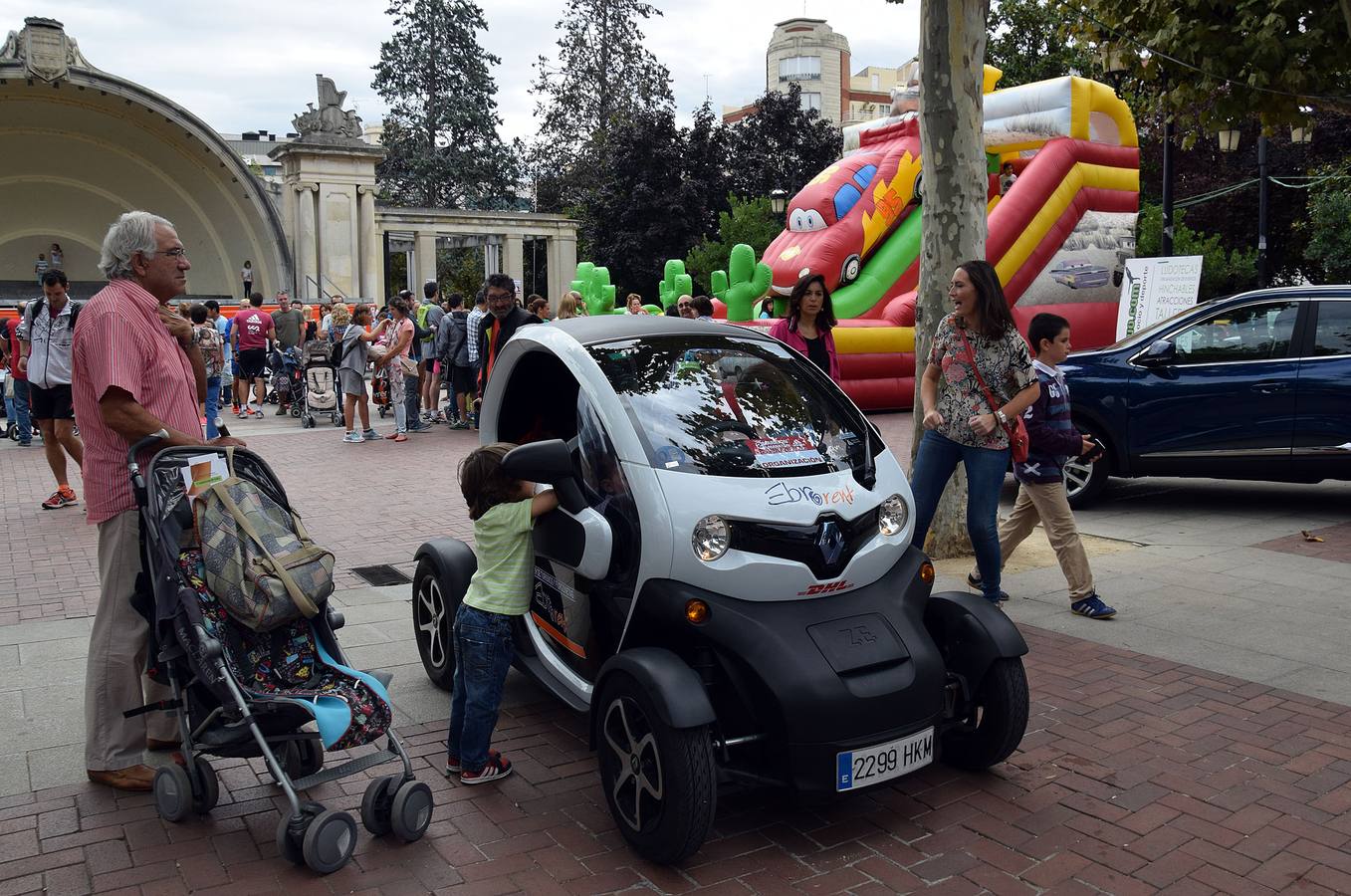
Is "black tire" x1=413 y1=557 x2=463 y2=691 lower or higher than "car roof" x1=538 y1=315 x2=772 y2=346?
lower

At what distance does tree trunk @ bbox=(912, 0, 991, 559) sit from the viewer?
7508 mm

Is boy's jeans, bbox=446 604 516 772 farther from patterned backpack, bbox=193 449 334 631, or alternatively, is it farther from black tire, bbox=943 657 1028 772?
black tire, bbox=943 657 1028 772

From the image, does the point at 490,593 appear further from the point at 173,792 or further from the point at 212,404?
the point at 212,404

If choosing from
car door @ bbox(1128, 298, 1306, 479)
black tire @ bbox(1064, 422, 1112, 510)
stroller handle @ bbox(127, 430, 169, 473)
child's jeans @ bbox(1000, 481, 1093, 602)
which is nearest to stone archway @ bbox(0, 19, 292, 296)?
black tire @ bbox(1064, 422, 1112, 510)

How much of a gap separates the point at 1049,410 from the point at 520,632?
3.32 metres

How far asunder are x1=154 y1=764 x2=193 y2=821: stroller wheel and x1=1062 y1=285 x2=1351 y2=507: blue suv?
779cm

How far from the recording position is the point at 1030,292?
17.9m

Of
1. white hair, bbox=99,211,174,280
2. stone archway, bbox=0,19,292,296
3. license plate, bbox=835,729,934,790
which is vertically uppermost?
stone archway, bbox=0,19,292,296

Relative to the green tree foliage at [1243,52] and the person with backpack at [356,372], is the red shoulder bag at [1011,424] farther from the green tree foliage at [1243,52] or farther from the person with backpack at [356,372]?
the person with backpack at [356,372]

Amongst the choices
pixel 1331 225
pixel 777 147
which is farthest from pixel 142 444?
pixel 777 147

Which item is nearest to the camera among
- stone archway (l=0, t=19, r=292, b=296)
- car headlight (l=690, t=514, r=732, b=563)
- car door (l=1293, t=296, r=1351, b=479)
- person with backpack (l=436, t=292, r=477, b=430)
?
car headlight (l=690, t=514, r=732, b=563)

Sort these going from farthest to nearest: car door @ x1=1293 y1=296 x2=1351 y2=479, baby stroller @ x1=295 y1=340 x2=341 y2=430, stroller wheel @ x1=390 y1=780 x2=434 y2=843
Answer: baby stroller @ x1=295 y1=340 x2=341 y2=430 → car door @ x1=1293 y1=296 x2=1351 y2=479 → stroller wheel @ x1=390 y1=780 x2=434 y2=843

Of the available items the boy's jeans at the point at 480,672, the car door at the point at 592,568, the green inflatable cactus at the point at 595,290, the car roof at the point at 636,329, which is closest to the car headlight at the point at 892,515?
the car door at the point at 592,568

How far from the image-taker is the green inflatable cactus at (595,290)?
2158 centimetres
